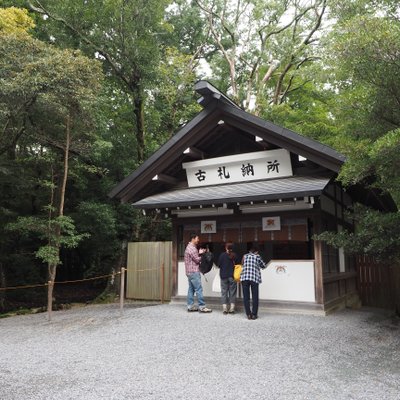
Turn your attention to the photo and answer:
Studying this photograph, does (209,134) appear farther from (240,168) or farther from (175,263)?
(175,263)

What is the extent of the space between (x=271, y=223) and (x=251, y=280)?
1.97 metres

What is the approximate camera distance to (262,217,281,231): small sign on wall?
32.3ft

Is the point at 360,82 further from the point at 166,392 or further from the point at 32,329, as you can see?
the point at 32,329

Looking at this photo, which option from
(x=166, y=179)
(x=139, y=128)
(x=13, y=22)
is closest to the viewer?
(x=166, y=179)

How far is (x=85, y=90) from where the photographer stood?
35.5 feet

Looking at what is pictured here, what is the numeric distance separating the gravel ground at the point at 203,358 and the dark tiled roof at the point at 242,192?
283cm

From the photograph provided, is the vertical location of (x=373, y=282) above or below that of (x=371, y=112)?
below

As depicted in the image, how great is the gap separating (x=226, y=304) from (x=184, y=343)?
118 inches

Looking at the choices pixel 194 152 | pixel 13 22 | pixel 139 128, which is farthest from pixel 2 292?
pixel 194 152

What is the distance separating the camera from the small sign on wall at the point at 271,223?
9.84m

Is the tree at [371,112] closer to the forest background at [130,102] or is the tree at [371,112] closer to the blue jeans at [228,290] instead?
the forest background at [130,102]

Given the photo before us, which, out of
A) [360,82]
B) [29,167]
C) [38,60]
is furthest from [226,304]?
[29,167]

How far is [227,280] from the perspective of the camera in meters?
9.33

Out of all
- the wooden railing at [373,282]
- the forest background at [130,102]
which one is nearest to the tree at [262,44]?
the forest background at [130,102]
